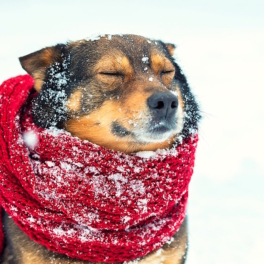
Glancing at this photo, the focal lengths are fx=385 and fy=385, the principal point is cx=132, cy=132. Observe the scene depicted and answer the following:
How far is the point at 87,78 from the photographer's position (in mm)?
2307

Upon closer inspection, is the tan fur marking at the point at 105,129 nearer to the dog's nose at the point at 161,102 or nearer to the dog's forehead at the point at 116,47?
the dog's nose at the point at 161,102

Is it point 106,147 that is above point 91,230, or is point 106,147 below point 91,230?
above

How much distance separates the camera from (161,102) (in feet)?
6.70

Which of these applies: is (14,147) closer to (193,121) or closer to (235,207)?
(193,121)

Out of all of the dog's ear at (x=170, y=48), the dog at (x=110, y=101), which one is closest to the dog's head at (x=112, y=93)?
the dog at (x=110, y=101)

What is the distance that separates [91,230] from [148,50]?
3.78 feet

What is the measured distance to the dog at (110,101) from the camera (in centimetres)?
211

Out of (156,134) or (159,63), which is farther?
(159,63)

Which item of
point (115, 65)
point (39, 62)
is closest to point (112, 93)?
point (115, 65)

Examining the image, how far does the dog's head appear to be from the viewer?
6.88ft

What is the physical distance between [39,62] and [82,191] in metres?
0.85

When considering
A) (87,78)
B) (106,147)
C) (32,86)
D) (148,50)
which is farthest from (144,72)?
(32,86)

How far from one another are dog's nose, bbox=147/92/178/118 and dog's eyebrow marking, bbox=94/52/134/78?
303mm

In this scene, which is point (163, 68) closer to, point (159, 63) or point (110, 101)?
point (159, 63)
